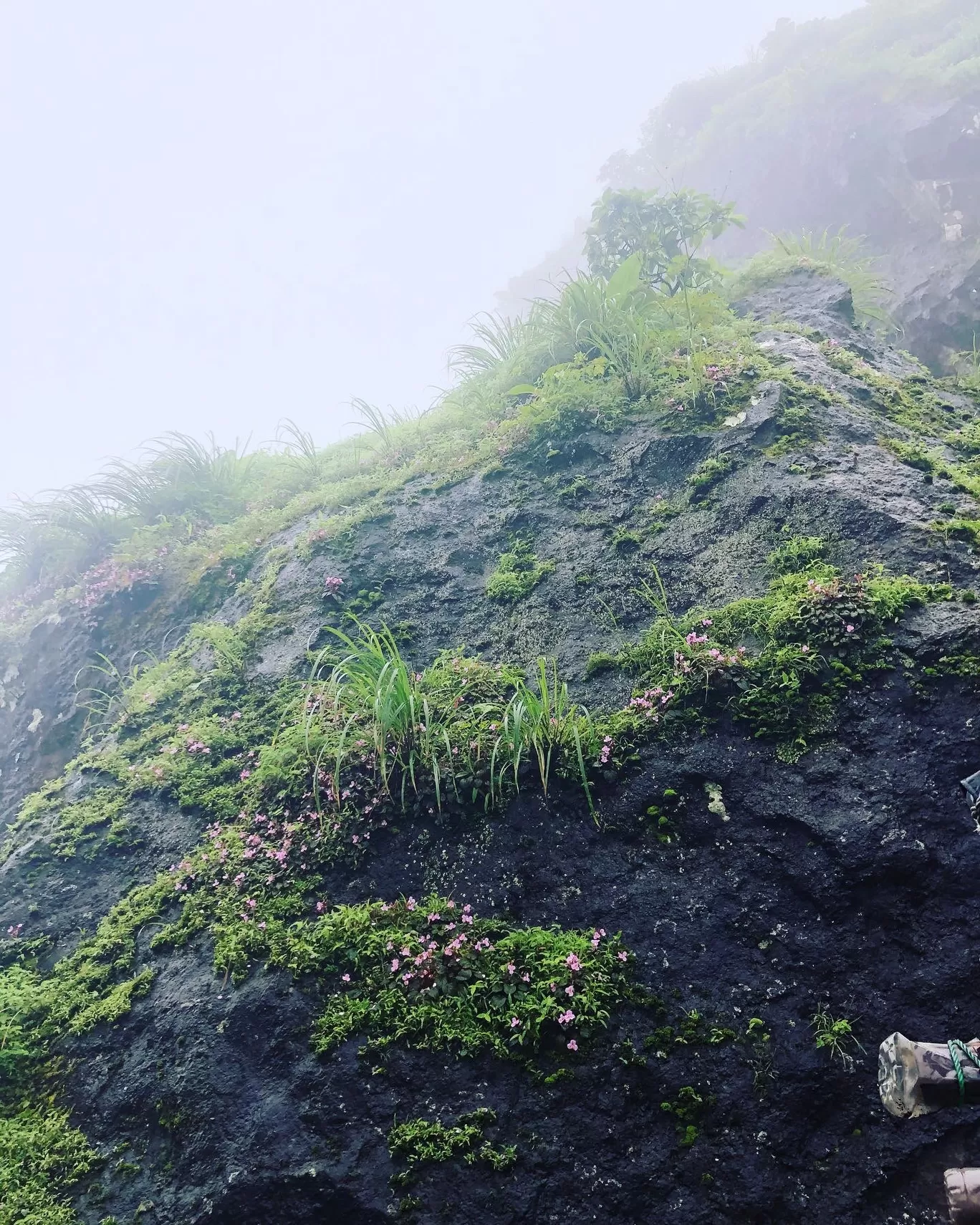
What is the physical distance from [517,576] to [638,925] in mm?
3146

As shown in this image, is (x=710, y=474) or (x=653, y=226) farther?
(x=653, y=226)

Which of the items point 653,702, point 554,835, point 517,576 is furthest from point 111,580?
point 653,702

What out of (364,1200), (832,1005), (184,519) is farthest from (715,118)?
(364,1200)

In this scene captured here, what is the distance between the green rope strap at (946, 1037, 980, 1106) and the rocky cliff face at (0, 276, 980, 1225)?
25 centimetres

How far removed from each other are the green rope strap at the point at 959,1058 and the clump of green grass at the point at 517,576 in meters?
3.88

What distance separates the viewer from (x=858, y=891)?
10.2 feet

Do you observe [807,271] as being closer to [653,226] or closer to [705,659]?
[653,226]

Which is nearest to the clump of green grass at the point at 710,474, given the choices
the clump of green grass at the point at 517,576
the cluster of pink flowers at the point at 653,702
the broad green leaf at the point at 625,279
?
the clump of green grass at the point at 517,576

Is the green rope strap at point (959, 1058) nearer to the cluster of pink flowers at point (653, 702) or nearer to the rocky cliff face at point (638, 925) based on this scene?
the rocky cliff face at point (638, 925)

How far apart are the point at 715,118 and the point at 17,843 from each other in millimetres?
22072

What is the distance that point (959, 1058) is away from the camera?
242 cm

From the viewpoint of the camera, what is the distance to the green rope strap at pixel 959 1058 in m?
2.37

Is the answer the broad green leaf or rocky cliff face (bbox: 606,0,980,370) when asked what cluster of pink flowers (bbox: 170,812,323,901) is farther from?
rocky cliff face (bbox: 606,0,980,370)

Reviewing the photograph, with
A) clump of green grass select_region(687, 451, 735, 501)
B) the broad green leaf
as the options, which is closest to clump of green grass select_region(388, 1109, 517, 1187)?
clump of green grass select_region(687, 451, 735, 501)
